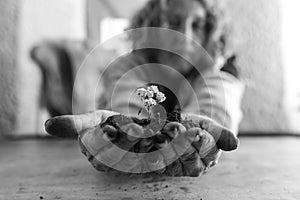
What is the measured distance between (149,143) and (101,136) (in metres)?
0.05

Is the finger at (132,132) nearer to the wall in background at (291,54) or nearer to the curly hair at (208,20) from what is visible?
the curly hair at (208,20)

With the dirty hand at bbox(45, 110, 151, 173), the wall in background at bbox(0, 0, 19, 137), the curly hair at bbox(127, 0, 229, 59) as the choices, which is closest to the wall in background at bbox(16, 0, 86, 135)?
the wall in background at bbox(0, 0, 19, 137)

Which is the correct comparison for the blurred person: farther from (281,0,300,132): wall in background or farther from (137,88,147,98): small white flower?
(281,0,300,132): wall in background

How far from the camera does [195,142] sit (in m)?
0.38

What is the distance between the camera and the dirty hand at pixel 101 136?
1.19 ft

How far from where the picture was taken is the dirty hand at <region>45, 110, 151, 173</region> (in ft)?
1.19

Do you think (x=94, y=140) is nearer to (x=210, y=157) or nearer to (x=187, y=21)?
(x=210, y=157)

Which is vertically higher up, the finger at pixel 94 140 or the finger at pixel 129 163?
the finger at pixel 94 140

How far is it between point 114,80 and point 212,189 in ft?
1.31

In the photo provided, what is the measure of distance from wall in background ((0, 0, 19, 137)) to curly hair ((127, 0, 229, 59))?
A: 3.05 feet

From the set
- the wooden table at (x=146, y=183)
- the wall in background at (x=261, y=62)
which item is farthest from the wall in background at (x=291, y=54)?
the wooden table at (x=146, y=183)

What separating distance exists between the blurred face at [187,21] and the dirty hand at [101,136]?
363mm

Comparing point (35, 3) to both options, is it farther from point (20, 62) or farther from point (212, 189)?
point (212, 189)

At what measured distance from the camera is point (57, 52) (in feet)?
5.07
